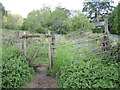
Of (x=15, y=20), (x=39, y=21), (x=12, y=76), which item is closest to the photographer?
(x=12, y=76)

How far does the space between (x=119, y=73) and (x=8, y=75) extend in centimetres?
287

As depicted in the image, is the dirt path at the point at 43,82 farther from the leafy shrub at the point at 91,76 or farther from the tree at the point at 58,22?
the tree at the point at 58,22

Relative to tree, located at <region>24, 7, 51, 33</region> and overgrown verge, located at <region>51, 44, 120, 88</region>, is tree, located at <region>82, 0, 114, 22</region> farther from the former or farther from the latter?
overgrown verge, located at <region>51, 44, 120, 88</region>

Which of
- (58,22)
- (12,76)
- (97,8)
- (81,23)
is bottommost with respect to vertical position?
(12,76)

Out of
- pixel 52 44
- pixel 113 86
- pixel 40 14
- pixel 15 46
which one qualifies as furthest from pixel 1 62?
pixel 40 14

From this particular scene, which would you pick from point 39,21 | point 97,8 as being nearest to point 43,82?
point 97,8

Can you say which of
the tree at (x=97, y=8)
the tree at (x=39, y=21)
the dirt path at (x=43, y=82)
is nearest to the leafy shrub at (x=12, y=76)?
the dirt path at (x=43, y=82)

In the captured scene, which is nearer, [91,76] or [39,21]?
[91,76]

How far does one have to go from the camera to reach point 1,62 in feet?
10.5

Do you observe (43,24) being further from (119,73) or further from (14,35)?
(119,73)

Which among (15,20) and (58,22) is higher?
(15,20)

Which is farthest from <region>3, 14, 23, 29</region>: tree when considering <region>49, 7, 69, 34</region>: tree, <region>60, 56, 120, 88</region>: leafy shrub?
<region>60, 56, 120, 88</region>: leafy shrub

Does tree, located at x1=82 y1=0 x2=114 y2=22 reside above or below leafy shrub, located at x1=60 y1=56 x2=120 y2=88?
above

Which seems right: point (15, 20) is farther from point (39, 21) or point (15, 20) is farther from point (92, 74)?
point (92, 74)
